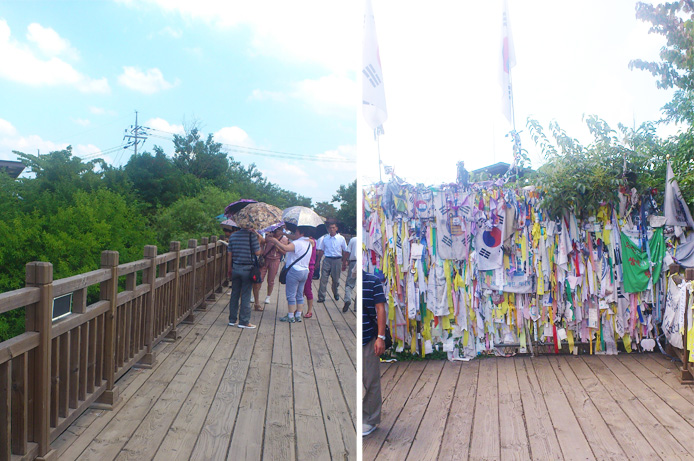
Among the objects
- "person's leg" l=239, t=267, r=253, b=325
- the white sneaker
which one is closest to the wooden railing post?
"person's leg" l=239, t=267, r=253, b=325

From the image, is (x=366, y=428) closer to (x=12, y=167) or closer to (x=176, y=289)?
(x=176, y=289)

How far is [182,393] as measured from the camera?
2652mm

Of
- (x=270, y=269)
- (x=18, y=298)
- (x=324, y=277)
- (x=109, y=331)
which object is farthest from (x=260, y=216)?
(x=18, y=298)

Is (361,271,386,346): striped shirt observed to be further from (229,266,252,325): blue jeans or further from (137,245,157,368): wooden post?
(229,266,252,325): blue jeans

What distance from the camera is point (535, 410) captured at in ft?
8.48

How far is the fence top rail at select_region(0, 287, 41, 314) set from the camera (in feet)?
4.89

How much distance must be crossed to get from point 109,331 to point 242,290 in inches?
73.3

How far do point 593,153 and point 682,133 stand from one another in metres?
0.59

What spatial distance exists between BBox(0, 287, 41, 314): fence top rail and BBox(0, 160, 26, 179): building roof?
1.77 m

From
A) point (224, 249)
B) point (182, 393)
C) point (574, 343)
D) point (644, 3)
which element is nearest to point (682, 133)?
point (644, 3)

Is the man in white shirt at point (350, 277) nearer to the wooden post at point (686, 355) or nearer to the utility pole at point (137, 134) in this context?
the utility pole at point (137, 134)

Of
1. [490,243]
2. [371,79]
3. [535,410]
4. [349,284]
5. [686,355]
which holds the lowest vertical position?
[535,410]

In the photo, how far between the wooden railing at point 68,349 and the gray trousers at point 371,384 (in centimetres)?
121

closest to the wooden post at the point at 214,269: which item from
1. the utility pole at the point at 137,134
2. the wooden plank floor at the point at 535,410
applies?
the utility pole at the point at 137,134
